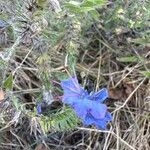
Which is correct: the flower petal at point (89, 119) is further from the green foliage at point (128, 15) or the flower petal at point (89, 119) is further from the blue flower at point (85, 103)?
the green foliage at point (128, 15)

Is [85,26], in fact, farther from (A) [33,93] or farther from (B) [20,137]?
(B) [20,137]

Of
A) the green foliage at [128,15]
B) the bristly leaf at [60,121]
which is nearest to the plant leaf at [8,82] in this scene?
the bristly leaf at [60,121]

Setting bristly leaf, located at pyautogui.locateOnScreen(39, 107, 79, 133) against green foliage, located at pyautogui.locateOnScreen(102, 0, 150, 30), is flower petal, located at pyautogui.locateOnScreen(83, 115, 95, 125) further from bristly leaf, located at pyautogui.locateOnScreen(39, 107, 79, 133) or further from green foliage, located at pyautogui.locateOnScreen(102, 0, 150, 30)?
green foliage, located at pyautogui.locateOnScreen(102, 0, 150, 30)

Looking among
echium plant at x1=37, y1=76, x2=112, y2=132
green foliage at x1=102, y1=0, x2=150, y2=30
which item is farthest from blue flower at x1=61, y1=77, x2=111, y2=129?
green foliage at x1=102, y1=0, x2=150, y2=30

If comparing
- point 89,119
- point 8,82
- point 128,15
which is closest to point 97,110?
point 89,119

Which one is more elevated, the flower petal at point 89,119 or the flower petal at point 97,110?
the flower petal at point 97,110

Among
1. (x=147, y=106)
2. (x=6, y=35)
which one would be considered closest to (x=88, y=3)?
(x=6, y=35)
